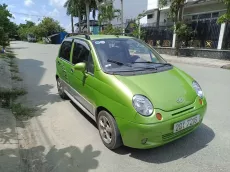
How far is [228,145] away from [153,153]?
1251mm

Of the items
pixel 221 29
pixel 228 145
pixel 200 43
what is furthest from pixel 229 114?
pixel 200 43

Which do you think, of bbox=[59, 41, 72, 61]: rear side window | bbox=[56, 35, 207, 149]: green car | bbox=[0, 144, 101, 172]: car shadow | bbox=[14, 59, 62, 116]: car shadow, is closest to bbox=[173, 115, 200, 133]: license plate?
bbox=[56, 35, 207, 149]: green car

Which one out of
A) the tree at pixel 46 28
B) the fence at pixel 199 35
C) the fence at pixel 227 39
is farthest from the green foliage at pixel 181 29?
the tree at pixel 46 28

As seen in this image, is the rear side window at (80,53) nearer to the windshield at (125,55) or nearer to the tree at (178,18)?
the windshield at (125,55)

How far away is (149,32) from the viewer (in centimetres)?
2069

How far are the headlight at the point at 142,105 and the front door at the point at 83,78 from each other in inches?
40.0

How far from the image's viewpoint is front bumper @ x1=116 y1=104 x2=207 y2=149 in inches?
109

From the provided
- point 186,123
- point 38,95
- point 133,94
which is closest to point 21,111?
point 38,95

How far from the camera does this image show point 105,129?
3.41 metres

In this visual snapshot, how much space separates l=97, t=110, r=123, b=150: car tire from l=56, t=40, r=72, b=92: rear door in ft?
5.92

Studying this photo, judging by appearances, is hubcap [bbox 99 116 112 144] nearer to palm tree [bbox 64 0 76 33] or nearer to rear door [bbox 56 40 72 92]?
rear door [bbox 56 40 72 92]

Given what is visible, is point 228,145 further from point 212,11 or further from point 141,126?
point 212,11

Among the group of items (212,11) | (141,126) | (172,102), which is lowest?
(141,126)

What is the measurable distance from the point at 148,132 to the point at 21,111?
354cm
